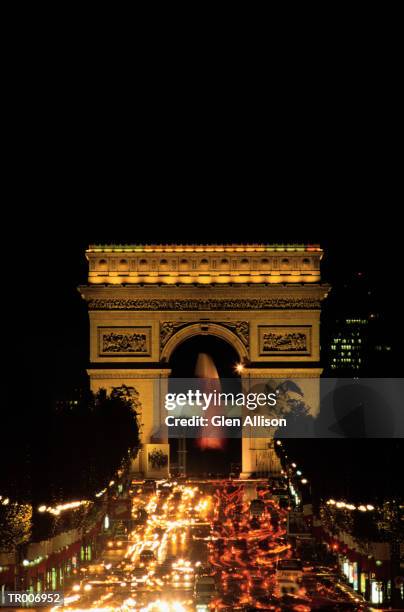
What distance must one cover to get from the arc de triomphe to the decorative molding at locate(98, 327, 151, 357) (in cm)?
6

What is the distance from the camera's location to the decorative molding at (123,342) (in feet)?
254

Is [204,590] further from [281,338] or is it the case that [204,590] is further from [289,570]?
[281,338]

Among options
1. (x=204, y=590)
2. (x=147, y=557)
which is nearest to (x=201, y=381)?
(x=147, y=557)

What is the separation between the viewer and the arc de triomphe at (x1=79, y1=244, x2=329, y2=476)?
3022 inches

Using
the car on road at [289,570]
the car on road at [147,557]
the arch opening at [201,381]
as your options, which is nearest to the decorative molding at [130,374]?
the arch opening at [201,381]

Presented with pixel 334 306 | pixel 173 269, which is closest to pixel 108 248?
pixel 173 269

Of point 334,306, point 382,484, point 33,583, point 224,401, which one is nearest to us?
point 33,583

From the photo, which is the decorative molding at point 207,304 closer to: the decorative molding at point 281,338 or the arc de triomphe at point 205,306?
the arc de triomphe at point 205,306

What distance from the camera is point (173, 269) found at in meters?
77.1

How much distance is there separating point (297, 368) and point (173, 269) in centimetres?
939

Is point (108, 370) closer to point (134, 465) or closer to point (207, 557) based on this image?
point (134, 465)

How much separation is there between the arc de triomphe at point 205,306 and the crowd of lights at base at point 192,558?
34.4 feet

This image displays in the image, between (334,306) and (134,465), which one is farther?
(334,306)

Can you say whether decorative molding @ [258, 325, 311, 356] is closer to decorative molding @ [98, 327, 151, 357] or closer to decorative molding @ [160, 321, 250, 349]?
decorative molding @ [160, 321, 250, 349]
